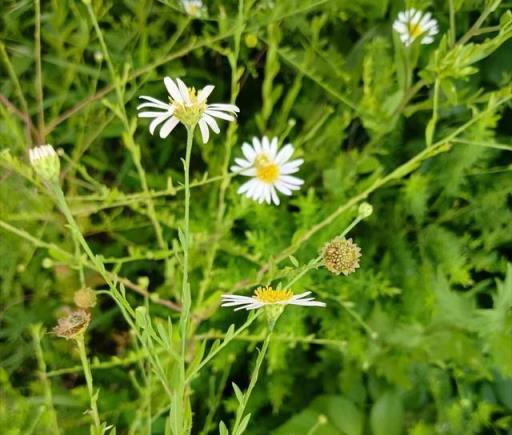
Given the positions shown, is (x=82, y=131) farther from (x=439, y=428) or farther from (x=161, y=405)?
(x=439, y=428)

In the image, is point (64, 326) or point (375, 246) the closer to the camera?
point (64, 326)

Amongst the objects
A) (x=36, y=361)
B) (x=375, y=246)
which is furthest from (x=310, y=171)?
(x=36, y=361)

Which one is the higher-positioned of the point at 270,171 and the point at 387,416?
the point at 270,171

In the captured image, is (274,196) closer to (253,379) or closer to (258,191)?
(258,191)

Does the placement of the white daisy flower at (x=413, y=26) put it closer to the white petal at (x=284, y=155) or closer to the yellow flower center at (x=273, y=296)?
the white petal at (x=284, y=155)

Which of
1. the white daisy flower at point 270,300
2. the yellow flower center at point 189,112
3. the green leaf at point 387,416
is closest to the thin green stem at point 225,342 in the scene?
the white daisy flower at point 270,300

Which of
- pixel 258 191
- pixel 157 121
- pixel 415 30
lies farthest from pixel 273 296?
pixel 415 30

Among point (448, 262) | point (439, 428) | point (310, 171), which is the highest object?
point (310, 171)
